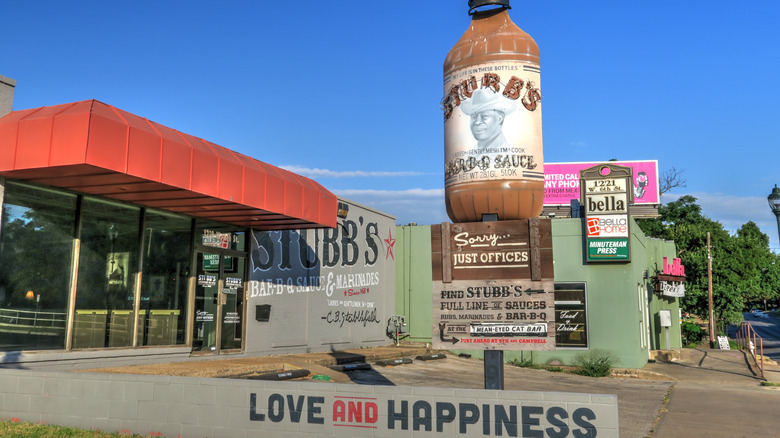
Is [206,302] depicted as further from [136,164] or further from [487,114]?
[487,114]

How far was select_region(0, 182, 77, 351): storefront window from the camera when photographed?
34.3 ft

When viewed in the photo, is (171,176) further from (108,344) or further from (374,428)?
(374,428)

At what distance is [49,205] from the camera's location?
1122 centimetres

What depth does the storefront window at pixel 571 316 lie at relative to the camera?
21125mm

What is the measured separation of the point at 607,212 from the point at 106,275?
51.5ft

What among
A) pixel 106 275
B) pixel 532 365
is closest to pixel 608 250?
pixel 532 365

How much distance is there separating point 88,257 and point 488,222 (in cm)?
835

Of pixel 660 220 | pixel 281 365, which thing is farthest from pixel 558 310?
pixel 660 220

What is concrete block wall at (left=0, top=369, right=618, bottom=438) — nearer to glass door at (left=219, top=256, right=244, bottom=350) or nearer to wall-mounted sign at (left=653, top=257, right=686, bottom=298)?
glass door at (left=219, top=256, right=244, bottom=350)

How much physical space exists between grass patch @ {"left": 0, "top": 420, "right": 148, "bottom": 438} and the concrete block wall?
0.11m

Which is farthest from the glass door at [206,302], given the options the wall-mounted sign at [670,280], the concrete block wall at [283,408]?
the wall-mounted sign at [670,280]

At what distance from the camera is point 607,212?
2095 cm

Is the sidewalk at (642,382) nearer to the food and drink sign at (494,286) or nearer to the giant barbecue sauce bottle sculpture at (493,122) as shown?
the food and drink sign at (494,286)

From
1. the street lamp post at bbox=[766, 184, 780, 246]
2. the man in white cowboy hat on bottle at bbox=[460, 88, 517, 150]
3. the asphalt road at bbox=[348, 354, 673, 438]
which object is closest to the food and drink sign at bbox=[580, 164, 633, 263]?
the asphalt road at bbox=[348, 354, 673, 438]
